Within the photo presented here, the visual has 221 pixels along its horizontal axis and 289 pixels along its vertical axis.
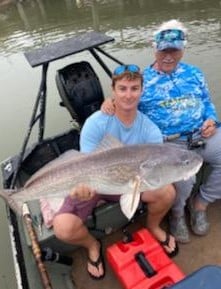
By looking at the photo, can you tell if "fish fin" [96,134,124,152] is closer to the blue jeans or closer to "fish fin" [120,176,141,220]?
"fish fin" [120,176,141,220]

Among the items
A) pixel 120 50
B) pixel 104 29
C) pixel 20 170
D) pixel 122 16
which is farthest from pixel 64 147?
pixel 122 16

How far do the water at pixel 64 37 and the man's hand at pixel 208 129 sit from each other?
259 cm

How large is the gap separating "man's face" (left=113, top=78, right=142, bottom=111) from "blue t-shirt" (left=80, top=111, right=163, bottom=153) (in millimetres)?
195

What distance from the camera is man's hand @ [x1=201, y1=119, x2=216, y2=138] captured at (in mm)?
3773

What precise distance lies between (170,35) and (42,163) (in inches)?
74.8

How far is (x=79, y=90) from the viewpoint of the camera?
14.6 feet

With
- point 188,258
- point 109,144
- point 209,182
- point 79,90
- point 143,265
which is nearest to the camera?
point 109,144

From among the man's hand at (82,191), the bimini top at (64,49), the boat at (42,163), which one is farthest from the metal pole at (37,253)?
the bimini top at (64,49)

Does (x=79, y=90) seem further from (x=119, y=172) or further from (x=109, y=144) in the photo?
(x=119, y=172)

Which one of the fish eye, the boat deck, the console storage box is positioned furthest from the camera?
the boat deck

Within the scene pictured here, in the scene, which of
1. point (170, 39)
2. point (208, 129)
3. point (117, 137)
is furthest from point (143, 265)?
point (170, 39)

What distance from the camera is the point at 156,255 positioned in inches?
130

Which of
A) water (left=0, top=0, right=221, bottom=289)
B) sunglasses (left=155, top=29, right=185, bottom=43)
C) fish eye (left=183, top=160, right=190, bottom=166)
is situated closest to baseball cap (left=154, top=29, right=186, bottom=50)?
sunglasses (left=155, top=29, right=185, bottom=43)

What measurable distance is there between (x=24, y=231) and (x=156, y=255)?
3.89 feet
